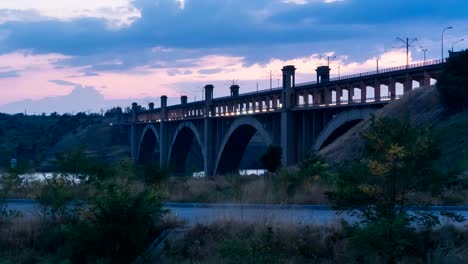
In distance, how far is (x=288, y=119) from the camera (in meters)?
55.9

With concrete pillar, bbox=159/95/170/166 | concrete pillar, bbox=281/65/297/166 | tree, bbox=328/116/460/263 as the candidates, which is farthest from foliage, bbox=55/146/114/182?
concrete pillar, bbox=159/95/170/166

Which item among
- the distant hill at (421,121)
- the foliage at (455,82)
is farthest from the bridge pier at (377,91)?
the foliage at (455,82)

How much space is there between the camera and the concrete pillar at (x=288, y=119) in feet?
181

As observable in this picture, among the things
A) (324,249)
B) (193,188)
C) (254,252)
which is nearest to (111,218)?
(254,252)

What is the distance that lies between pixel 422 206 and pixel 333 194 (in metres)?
1.44

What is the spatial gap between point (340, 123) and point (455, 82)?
376 inches

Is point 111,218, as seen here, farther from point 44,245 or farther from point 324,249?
point 324,249

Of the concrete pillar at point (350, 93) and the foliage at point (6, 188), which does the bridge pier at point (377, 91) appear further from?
the foliage at point (6, 188)

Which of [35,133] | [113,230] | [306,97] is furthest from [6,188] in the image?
[35,133]

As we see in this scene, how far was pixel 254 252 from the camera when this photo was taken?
10500 millimetres

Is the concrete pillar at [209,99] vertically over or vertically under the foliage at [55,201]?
over

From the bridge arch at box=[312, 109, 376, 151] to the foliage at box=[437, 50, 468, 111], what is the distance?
4802 millimetres

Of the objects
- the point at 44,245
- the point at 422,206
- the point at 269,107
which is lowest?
the point at 44,245

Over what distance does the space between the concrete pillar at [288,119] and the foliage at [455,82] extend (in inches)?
600
